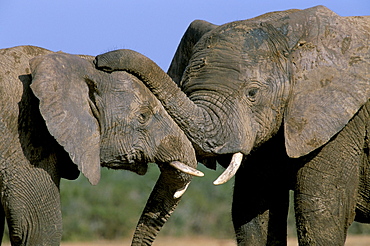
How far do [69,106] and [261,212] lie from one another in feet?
7.49

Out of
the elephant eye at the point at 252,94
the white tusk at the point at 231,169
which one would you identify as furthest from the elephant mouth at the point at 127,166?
the elephant eye at the point at 252,94

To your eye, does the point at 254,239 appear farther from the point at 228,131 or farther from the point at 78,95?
the point at 78,95

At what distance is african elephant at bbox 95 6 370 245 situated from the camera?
22.1 ft

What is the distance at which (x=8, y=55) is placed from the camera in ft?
21.0

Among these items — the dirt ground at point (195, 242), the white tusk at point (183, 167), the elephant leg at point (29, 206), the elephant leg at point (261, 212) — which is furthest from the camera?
the dirt ground at point (195, 242)

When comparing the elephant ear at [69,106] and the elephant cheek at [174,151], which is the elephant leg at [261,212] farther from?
the elephant ear at [69,106]

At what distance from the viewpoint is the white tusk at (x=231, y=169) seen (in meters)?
6.48

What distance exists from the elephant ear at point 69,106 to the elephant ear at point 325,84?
1506 millimetres

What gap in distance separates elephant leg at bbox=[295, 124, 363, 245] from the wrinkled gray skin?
972 millimetres

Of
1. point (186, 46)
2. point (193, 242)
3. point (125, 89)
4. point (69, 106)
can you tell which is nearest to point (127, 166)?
point (125, 89)

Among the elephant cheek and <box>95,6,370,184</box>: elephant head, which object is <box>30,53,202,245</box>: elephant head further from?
<box>95,6,370,184</box>: elephant head

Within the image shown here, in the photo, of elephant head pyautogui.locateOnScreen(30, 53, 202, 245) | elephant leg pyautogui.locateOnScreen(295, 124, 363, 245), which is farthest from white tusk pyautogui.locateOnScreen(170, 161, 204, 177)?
elephant leg pyautogui.locateOnScreen(295, 124, 363, 245)

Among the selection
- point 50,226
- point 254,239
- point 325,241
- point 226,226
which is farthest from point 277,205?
point 226,226

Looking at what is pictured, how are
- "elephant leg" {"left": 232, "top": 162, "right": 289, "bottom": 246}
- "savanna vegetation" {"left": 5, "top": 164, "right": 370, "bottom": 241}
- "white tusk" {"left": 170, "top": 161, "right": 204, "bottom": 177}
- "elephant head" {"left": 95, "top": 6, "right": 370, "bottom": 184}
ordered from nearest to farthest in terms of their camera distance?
"white tusk" {"left": 170, "top": 161, "right": 204, "bottom": 177}
"elephant head" {"left": 95, "top": 6, "right": 370, "bottom": 184}
"elephant leg" {"left": 232, "top": 162, "right": 289, "bottom": 246}
"savanna vegetation" {"left": 5, "top": 164, "right": 370, "bottom": 241}
